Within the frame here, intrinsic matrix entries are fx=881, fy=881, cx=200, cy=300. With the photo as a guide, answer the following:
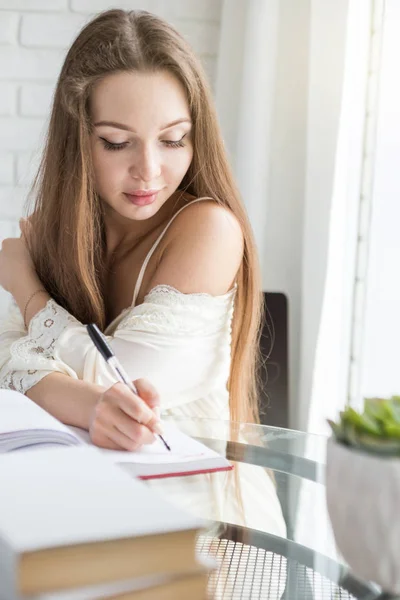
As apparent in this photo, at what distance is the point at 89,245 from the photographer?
1552mm

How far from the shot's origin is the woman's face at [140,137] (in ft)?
4.65

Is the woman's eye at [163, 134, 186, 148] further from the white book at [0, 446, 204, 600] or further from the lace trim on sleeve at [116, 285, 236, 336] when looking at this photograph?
the white book at [0, 446, 204, 600]

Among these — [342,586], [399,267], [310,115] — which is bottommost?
[342,586]

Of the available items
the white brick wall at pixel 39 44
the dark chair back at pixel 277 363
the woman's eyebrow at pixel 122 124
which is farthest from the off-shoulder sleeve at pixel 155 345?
the white brick wall at pixel 39 44

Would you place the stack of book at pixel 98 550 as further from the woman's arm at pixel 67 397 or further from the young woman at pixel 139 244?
the young woman at pixel 139 244

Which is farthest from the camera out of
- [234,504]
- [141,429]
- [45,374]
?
[45,374]

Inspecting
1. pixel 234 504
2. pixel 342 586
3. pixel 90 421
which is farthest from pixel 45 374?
pixel 342 586

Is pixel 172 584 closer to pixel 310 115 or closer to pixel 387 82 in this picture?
pixel 387 82

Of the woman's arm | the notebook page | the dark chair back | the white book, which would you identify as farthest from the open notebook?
the dark chair back

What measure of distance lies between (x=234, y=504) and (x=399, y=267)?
1159mm

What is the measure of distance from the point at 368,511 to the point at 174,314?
2.78 ft

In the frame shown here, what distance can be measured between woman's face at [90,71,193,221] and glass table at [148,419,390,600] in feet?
1.62

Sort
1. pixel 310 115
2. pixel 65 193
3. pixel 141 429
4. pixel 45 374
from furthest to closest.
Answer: pixel 310 115 → pixel 65 193 → pixel 45 374 → pixel 141 429

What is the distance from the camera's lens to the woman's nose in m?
1.42
